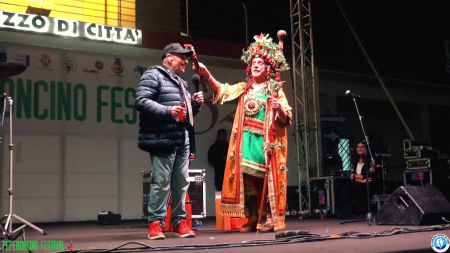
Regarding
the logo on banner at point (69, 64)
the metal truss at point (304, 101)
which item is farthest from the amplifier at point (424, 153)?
the logo on banner at point (69, 64)

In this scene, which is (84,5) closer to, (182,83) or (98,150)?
(98,150)

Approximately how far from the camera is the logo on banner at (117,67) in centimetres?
977

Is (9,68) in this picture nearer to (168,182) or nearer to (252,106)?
(168,182)

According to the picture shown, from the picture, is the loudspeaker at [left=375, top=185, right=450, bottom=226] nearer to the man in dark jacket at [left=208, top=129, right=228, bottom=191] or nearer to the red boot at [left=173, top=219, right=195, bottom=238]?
the red boot at [left=173, top=219, right=195, bottom=238]

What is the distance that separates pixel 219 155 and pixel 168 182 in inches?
215

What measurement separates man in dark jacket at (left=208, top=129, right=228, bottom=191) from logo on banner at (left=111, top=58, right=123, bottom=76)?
212 cm

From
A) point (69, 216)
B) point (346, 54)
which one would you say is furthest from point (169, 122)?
point (346, 54)

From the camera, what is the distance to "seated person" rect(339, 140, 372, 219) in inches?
353

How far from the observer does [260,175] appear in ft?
17.2

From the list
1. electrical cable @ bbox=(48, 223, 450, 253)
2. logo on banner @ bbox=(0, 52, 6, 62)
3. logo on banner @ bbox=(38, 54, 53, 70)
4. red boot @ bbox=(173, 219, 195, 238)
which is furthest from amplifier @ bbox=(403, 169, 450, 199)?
logo on banner @ bbox=(0, 52, 6, 62)

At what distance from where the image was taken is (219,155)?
9.94 m

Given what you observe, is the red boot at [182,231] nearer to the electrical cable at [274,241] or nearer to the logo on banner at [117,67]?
the electrical cable at [274,241]

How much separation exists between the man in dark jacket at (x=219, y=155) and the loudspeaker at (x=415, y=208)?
13.7 ft

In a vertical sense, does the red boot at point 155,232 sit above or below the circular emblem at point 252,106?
below
